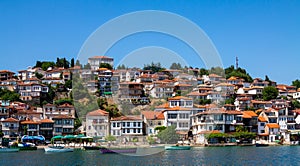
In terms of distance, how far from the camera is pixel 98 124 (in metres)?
35.7

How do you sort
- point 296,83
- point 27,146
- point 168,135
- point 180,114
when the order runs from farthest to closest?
point 296,83 < point 180,114 < point 168,135 < point 27,146

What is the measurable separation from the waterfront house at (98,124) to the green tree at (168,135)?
173 inches

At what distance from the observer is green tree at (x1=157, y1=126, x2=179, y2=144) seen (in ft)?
110

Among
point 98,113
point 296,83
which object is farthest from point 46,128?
point 296,83

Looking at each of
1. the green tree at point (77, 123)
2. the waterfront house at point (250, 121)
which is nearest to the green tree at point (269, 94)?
the waterfront house at point (250, 121)

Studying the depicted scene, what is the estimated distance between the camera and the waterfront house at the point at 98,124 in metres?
35.2

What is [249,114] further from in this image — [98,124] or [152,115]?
[98,124]

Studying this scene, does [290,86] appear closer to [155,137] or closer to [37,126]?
[155,137]

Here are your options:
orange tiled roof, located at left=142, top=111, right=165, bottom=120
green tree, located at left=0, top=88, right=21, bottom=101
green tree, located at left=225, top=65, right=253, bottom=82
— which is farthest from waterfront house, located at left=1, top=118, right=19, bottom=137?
green tree, located at left=225, top=65, right=253, bottom=82

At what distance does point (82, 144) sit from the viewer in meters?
34.6

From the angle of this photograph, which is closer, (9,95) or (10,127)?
(10,127)

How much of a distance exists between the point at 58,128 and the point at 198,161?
18.6 m

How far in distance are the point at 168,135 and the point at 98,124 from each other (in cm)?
553

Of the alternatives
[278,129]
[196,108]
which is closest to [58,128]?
[196,108]
